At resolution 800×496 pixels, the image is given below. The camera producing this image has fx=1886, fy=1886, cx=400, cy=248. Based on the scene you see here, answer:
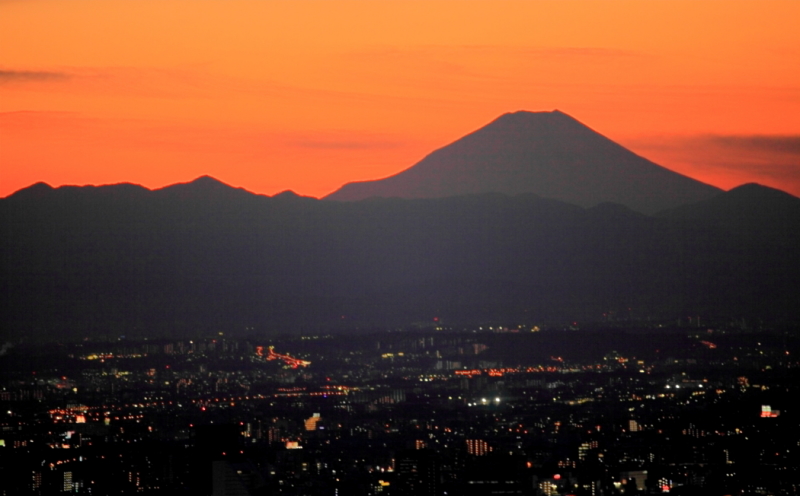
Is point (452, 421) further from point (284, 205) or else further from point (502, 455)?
point (284, 205)

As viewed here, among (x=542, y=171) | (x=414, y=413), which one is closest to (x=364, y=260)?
(x=542, y=171)

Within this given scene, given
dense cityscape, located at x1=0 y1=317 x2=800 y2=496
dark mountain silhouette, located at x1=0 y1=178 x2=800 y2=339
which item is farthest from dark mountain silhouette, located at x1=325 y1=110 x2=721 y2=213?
dense cityscape, located at x1=0 y1=317 x2=800 y2=496

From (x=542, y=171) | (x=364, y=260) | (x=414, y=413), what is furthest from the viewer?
(x=542, y=171)

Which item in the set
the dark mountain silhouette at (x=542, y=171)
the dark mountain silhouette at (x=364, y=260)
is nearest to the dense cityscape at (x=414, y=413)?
the dark mountain silhouette at (x=364, y=260)

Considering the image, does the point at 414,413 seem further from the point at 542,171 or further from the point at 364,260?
the point at 542,171

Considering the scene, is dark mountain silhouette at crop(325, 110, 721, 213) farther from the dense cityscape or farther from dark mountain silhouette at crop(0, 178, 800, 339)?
the dense cityscape

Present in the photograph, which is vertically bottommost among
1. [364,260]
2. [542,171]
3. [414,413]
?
[414,413]
